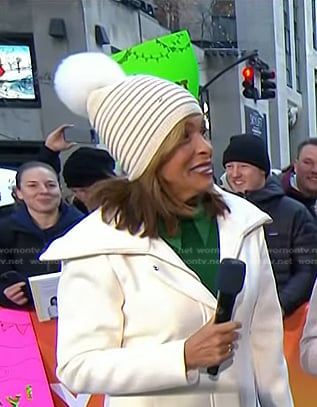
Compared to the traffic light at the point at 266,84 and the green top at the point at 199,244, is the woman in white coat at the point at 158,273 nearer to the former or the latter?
the green top at the point at 199,244

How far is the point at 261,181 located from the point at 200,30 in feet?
55.9

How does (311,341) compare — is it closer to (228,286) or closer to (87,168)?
(228,286)

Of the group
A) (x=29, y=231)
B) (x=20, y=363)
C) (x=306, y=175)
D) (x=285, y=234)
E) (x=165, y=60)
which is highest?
(x=165, y=60)

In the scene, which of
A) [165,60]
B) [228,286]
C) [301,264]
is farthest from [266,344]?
[165,60]

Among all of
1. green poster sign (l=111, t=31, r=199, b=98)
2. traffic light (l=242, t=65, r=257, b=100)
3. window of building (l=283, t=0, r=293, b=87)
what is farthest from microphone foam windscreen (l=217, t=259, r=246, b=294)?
window of building (l=283, t=0, r=293, b=87)

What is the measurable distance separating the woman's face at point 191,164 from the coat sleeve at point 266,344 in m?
0.26

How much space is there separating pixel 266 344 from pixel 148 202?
0.54 metres

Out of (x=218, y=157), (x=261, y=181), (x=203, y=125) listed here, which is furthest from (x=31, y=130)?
(x=203, y=125)

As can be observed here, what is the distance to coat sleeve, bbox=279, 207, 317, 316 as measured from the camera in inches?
123

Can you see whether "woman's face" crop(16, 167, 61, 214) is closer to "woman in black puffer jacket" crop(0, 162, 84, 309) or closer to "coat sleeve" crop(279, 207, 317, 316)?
"woman in black puffer jacket" crop(0, 162, 84, 309)

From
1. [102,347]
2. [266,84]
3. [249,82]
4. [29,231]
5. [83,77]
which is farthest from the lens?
[266,84]

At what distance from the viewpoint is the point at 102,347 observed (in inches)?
65.6

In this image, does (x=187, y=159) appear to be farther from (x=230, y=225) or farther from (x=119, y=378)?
(x=119, y=378)

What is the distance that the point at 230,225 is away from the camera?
1823 mm
